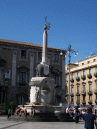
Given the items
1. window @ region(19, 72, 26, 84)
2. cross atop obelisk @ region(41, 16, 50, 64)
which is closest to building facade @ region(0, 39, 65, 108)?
window @ region(19, 72, 26, 84)

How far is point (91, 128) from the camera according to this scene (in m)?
7.52

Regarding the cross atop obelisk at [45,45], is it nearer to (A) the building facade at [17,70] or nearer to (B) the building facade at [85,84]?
(A) the building facade at [17,70]

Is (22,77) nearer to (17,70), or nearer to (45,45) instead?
(17,70)

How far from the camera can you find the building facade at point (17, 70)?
35219 mm

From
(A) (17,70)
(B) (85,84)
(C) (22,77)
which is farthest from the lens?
(B) (85,84)

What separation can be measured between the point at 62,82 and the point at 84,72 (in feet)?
49.1

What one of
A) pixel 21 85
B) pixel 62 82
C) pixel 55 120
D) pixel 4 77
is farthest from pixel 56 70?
pixel 55 120

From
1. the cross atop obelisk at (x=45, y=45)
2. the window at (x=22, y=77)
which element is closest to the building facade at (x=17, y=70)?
the window at (x=22, y=77)

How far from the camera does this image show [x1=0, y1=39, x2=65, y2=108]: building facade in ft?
116

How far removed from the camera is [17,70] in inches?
1444

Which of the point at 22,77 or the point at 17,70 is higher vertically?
the point at 17,70

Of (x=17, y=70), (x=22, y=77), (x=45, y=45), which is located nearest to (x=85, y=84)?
(x=22, y=77)

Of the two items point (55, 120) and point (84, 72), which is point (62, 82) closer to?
point (84, 72)

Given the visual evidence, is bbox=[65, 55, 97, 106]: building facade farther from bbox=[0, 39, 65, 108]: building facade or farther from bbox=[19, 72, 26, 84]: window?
bbox=[19, 72, 26, 84]: window
